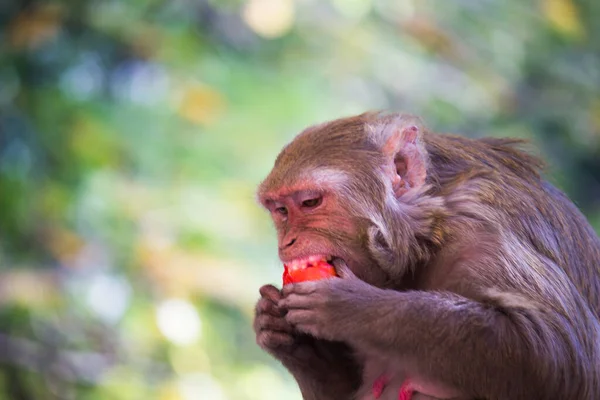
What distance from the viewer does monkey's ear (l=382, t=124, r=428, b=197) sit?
3527 mm

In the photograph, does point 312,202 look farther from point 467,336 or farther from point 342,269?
point 467,336

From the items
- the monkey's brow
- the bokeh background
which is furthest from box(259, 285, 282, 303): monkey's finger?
the bokeh background

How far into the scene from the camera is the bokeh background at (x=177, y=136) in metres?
7.93

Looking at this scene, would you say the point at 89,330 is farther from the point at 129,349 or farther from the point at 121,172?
the point at 121,172

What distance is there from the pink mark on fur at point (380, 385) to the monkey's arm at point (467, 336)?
0.40 metres

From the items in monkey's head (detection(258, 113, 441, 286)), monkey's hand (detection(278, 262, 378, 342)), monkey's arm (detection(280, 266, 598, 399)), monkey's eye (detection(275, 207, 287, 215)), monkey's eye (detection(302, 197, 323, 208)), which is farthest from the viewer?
monkey's eye (detection(275, 207, 287, 215))

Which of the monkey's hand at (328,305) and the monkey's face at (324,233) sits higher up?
the monkey's face at (324,233)

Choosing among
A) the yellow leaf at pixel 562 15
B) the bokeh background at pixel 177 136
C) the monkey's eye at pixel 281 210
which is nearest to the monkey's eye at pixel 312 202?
the monkey's eye at pixel 281 210

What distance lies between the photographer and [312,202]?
3521 millimetres

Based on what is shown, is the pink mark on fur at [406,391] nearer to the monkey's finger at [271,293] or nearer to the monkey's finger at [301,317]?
the monkey's finger at [301,317]

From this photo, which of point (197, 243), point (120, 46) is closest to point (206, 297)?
point (197, 243)

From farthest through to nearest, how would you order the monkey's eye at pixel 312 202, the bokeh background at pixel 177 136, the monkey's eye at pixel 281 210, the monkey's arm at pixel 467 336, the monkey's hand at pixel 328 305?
the bokeh background at pixel 177 136, the monkey's eye at pixel 281 210, the monkey's eye at pixel 312 202, the monkey's hand at pixel 328 305, the monkey's arm at pixel 467 336

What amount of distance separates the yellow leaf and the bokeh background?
0.02 m

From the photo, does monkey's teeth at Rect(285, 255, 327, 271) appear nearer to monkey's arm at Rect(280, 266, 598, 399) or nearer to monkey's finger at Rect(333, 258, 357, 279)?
monkey's finger at Rect(333, 258, 357, 279)
